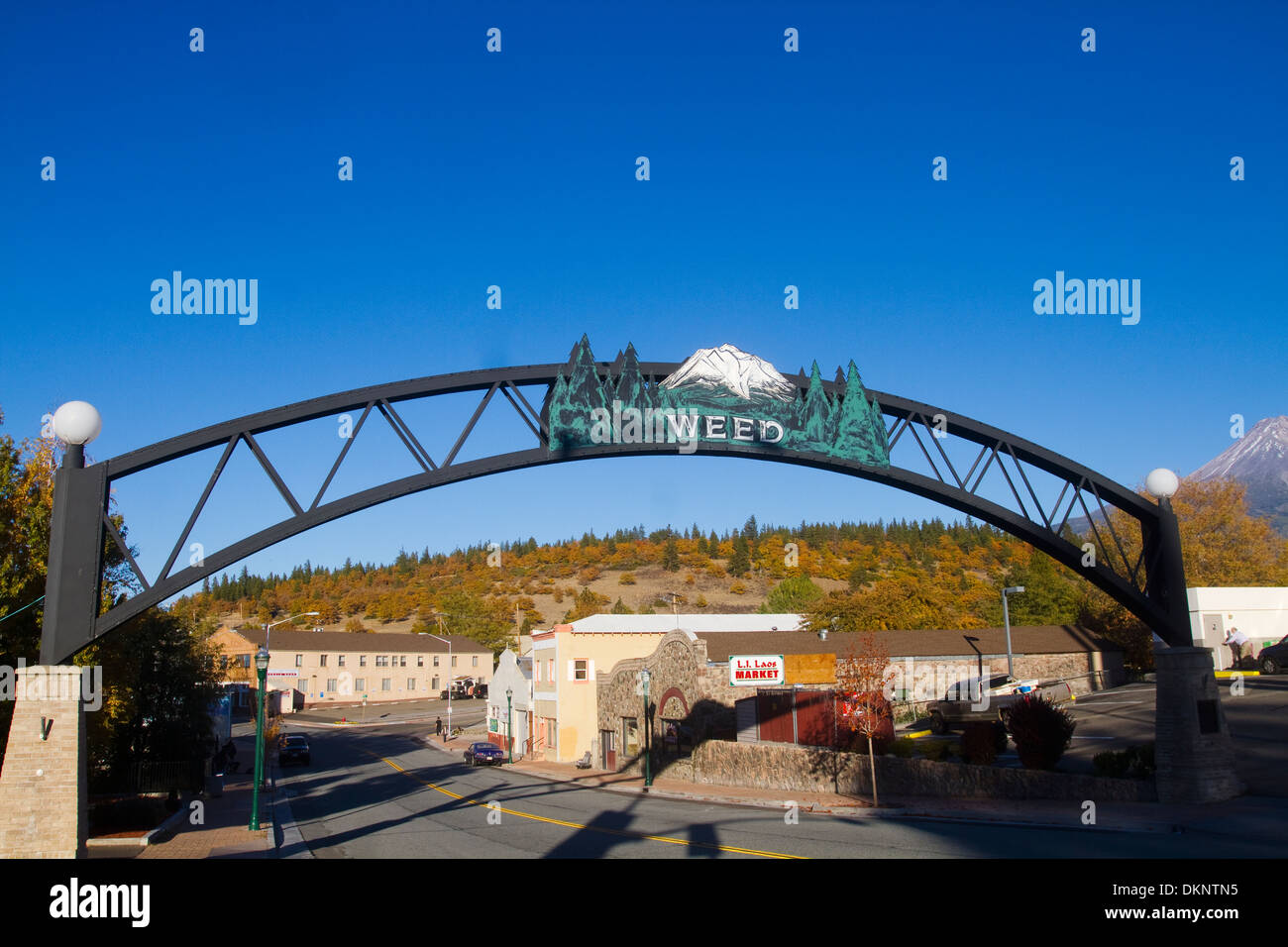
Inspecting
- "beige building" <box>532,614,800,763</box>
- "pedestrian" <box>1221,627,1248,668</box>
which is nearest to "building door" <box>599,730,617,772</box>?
"beige building" <box>532,614,800,763</box>

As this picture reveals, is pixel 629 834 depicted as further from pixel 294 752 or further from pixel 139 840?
pixel 294 752

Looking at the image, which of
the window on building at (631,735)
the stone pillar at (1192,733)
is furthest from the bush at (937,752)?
the window on building at (631,735)

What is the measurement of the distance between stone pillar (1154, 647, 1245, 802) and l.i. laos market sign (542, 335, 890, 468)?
7.82 meters

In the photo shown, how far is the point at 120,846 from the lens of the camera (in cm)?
1964

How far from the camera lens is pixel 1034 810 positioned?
20.7 m

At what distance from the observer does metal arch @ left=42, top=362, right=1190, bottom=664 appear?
14875 millimetres

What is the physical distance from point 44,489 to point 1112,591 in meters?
28.4

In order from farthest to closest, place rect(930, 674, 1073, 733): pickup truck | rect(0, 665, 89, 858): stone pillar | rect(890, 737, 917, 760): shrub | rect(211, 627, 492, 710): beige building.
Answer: rect(211, 627, 492, 710): beige building < rect(930, 674, 1073, 733): pickup truck < rect(890, 737, 917, 760): shrub < rect(0, 665, 89, 858): stone pillar

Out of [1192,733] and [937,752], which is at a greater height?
Answer: [1192,733]

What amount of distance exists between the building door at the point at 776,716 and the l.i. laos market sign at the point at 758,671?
776 mm

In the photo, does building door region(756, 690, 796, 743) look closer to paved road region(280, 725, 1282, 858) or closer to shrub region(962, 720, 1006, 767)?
paved road region(280, 725, 1282, 858)

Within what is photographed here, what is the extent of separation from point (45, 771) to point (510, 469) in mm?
9170

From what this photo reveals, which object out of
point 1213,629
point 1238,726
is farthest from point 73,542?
point 1213,629
